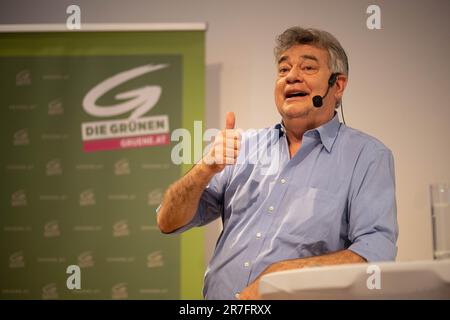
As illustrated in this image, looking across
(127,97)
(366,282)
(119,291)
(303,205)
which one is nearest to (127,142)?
(127,97)

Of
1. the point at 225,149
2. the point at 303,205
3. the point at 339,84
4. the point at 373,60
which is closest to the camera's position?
the point at 225,149

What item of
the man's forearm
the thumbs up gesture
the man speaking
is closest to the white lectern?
the man speaking

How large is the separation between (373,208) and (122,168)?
1.53 metres

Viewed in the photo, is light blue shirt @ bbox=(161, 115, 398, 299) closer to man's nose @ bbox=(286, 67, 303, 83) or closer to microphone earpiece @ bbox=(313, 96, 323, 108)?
microphone earpiece @ bbox=(313, 96, 323, 108)

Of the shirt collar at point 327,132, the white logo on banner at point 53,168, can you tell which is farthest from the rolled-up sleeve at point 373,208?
the white logo on banner at point 53,168

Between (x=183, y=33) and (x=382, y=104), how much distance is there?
1.09 meters

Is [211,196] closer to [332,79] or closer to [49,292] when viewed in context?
[332,79]

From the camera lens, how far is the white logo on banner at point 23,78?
2809mm

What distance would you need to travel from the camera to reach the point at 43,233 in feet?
9.06

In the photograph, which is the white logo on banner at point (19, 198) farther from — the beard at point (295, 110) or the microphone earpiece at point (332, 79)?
the microphone earpiece at point (332, 79)

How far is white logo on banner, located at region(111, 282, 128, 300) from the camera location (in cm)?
272

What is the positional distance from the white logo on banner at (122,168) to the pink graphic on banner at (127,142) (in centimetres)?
8

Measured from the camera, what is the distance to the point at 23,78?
2812 mm

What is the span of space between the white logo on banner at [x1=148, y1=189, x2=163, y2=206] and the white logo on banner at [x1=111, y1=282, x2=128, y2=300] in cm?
45
